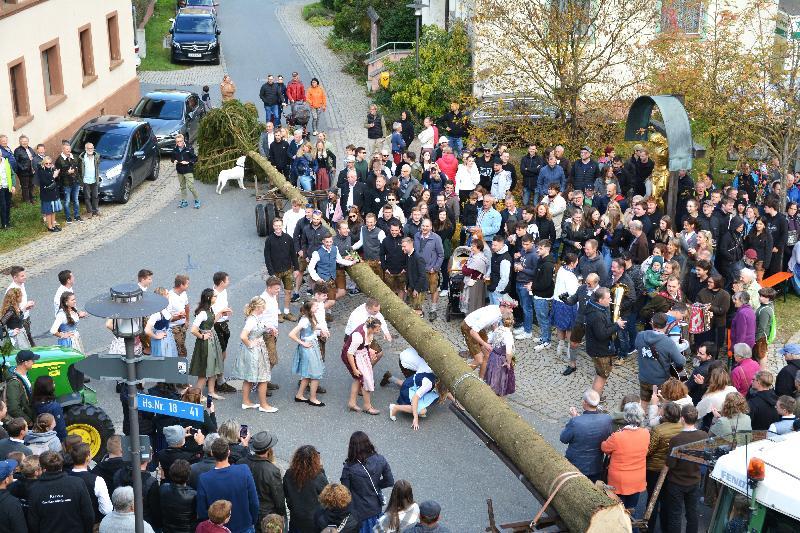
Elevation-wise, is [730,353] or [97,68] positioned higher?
[97,68]

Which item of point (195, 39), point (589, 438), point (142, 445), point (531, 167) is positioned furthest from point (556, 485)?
point (195, 39)

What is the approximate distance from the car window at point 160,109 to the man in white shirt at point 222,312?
1463cm

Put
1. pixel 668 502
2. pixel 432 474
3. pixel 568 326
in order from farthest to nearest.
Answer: pixel 568 326
pixel 432 474
pixel 668 502

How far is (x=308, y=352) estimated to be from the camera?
14266 mm

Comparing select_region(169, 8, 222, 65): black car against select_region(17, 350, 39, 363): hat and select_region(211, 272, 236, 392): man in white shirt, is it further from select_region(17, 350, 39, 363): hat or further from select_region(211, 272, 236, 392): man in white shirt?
select_region(17, 350, 39, 363): hat

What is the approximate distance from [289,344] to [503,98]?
32.2ft

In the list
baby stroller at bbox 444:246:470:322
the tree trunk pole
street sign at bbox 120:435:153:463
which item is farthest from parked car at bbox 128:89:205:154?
street sign at bbox 120:435:153:463

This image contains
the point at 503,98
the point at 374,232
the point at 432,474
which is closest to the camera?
the point at 432,474

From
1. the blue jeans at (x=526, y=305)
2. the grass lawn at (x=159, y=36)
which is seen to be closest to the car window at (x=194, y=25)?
the grass lawn at (x=159, y=36)

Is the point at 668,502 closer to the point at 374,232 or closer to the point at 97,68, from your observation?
the point at 374,232

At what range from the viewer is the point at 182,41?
39906mm

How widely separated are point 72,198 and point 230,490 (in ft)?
46.9

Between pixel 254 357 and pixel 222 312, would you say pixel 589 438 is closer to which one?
pixel 254 357

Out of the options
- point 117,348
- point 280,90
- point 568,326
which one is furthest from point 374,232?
point 280,90
